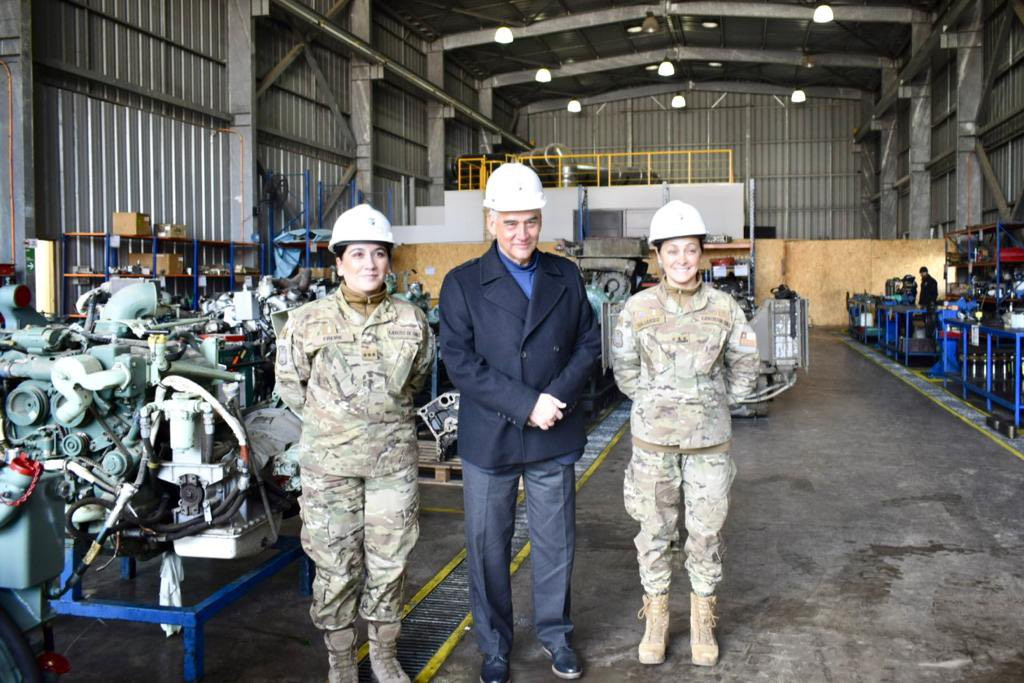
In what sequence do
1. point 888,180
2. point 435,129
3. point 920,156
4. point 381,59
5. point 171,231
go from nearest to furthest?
1. point 171,231
2. point 381,59
3. point 920,156
4. point 435,129
5. point 888,180

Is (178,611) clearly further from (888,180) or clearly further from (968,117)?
(888,180)

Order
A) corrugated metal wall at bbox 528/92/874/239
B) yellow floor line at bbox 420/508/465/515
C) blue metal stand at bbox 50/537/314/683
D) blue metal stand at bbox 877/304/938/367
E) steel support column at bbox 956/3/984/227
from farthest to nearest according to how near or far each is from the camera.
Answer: corrugated metal wall at bbox 528/92/874/239 < steel support column at bbox 956/3/984/227 < blue metal stand at bbox 877/304/938/367 < yellow floor line at bbox 420/508/465/515 < blue metal stand at bbox 50/537/314/683

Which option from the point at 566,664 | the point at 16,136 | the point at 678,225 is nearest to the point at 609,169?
the point at 16,136

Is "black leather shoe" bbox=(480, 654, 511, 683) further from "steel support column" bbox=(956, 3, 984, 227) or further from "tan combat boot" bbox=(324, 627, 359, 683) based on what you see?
"steel support column" bbox=(956, 3, 984, 227)

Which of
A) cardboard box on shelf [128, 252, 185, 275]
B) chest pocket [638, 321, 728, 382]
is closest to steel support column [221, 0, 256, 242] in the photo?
cardboard box on shelf [128, 252, 185, 275]

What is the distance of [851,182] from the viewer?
3109 cm

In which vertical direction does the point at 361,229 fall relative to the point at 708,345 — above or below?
above

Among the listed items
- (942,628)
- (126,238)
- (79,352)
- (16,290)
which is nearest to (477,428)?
(79,352)

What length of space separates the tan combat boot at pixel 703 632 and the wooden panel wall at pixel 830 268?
20.6 m

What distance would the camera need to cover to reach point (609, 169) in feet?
73.1

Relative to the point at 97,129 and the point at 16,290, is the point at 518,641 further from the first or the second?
the point at 97,129

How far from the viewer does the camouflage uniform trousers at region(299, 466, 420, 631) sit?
10.5ft

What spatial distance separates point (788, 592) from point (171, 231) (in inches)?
Answer: 493

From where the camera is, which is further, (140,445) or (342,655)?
(140,445)
